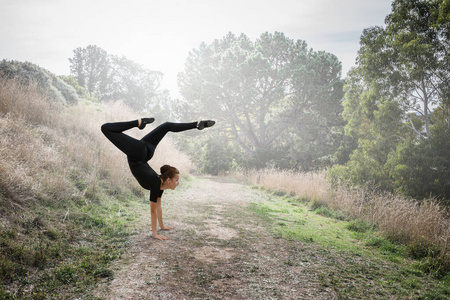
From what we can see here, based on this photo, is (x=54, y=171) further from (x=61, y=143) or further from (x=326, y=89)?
(x=326, y=89)

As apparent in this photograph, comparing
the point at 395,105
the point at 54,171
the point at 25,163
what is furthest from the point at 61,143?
the point at 395,105

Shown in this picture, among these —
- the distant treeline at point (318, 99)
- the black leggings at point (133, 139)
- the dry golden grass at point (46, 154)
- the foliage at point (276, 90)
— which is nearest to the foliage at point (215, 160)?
the distant treeline at point (318, 99)

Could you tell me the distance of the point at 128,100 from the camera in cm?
4147

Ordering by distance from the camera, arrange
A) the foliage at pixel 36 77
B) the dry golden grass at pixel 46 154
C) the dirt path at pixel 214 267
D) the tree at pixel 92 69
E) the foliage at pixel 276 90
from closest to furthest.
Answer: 1. the dirt path at pixel 214 267
2. the dry golden grass at pixel 46 154
3. the foliage at pixel 36 77
4. the foliage at pixel 276 90
5. the tree at pixel 92 69

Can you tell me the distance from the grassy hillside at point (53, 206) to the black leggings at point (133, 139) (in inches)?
58.6

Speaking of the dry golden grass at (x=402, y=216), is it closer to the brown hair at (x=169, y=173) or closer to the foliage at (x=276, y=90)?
the brown hair at (x=169, y=173)

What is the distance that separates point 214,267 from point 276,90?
23.4 m

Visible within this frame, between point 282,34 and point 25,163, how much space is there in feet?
87.1

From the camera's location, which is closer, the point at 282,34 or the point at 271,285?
the point at 271,285

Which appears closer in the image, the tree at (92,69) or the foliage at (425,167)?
the foliage at (425,167)

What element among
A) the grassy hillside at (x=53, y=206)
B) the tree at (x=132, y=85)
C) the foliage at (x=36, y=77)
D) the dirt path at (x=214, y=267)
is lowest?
the dirt path at (x=214, y=267)

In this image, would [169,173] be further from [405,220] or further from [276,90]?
[276,90]

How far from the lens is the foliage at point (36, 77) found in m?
12.0

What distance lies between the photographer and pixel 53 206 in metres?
4.88
